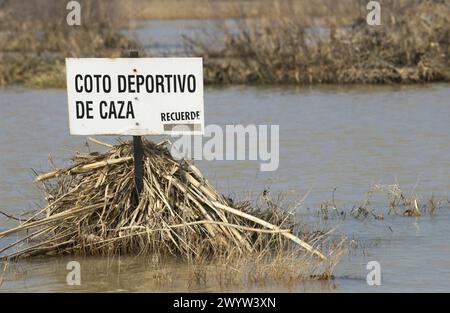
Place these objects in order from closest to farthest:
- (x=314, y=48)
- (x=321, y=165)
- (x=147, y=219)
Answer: (x=147, y=219) < (x=321, y=165) < (x=314, y=48)

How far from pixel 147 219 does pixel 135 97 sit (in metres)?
1.17

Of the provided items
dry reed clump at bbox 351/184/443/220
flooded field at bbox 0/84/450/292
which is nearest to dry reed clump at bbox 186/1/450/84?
flooded field at bbox 0/84/450/292

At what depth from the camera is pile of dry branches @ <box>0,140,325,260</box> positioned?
1046 cm

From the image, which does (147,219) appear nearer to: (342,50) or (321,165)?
(321,165)

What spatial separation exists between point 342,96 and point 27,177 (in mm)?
11771

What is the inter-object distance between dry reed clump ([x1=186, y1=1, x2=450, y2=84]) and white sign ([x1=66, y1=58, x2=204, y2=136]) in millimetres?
18310

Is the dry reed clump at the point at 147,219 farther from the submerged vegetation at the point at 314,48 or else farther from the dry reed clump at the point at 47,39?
the dry reed clump at the point at 47,39

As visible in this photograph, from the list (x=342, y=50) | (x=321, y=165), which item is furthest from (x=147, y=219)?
(x=342, y=50)

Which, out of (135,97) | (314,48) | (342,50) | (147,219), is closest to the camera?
(135,97)

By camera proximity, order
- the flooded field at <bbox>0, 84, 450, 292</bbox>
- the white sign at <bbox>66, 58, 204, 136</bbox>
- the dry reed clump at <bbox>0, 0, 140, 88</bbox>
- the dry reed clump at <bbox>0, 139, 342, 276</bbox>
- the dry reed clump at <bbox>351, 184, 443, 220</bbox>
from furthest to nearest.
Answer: the dry reed clump at <bbox>0, 0, 140, 88</bbox> → the dry reed clump at <bbox>351, 184, 443, 220</bbox> → the dry reed clump at <bbox>0, 139, 342, 276</bbox> → the white sign at <bbox>66, 58, 204, 136</bbox> → the flooded field at <bbox>0, 84, 450, 292</bbox>

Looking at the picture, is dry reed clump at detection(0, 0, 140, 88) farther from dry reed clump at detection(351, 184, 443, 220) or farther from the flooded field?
dry reed clump at detection(351, 184, 443, 220)

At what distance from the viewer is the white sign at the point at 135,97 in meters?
10.3

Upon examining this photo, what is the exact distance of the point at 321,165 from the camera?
1712 cm

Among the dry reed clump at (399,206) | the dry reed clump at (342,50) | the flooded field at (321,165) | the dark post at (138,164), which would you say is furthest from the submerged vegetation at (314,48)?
the dark post at (138,164)
